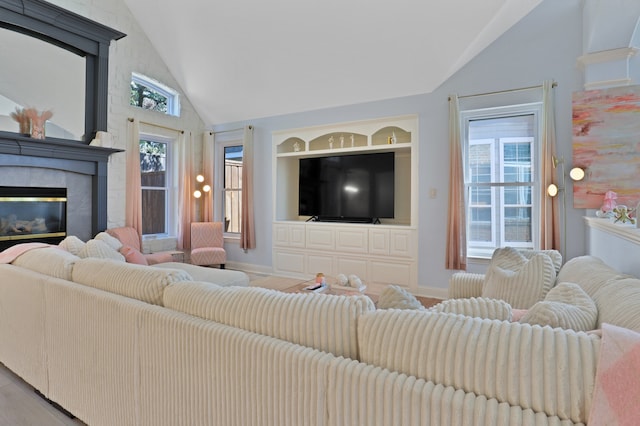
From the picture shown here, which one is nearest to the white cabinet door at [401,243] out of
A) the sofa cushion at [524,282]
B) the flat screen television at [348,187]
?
the flat screen television at [348,187]

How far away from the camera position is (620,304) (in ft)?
3.45

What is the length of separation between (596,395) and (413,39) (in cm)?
417

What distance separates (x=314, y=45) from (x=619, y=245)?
3.92 m

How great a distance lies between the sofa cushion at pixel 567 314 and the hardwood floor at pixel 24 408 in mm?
2249

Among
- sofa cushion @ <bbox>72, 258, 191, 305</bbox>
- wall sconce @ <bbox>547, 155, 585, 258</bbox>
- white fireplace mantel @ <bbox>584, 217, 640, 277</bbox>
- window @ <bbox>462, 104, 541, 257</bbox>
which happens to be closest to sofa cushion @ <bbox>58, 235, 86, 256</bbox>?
sofa cushion @ <bbox>72, 258, 191, 305</bbox>

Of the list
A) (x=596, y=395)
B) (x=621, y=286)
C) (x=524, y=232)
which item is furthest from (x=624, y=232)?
(x=524, y=232)

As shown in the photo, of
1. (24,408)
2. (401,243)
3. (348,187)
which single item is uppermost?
(348,187)

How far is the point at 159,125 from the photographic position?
5668 millimetres

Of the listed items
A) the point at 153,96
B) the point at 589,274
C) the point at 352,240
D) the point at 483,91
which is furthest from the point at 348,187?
the point at 589,274

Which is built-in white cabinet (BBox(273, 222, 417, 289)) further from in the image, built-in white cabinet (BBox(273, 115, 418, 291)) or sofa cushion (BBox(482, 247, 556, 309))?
sofa cushion (BBox(482, 247, 556, 309))

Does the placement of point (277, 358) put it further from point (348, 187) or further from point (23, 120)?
point (23, 120)

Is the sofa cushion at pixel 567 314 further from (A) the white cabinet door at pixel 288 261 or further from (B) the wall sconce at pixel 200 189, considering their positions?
(B) the wall sconce at pixel 200 189

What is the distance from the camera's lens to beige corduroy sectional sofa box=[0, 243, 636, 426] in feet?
2.45

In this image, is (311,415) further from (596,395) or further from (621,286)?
(621,286)
